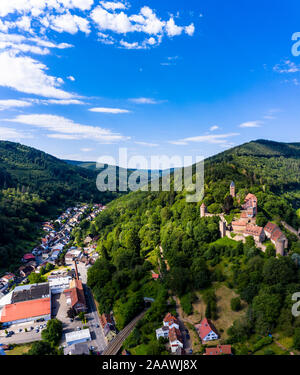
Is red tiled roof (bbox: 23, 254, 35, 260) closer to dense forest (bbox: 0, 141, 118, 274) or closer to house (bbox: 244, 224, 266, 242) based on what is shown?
dense forest (bbox: 0, 141, 118, 274)

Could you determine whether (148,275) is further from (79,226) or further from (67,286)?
(79,226)

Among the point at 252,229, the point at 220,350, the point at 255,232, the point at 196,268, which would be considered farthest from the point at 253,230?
the point at 220,350

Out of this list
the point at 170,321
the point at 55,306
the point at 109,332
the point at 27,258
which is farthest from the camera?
the point at 27,258

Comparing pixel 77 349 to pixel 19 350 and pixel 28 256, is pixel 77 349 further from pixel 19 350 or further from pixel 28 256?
pixel 28 256

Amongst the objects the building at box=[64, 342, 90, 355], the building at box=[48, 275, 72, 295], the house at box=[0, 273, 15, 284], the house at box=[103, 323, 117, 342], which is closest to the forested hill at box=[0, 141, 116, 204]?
the house at box=[0, 273, 15, 284]

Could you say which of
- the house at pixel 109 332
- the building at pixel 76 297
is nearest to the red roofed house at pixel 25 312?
the building at pixel 76 297
